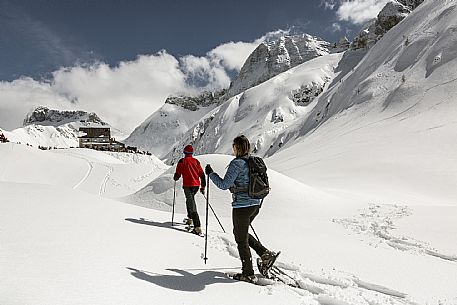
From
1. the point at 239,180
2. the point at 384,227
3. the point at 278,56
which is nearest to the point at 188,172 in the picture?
the point at 239,180

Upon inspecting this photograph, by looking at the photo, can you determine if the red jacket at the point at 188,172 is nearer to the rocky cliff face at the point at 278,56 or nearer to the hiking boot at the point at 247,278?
the hiking boot at the point at 247,278

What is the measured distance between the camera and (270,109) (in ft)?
339

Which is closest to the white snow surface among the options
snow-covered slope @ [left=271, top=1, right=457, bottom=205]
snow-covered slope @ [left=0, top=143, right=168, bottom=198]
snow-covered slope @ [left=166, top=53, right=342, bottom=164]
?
snow-covered slope @ [left=271, top=1, right=457, bottom=205]

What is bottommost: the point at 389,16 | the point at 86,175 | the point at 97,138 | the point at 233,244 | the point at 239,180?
the point at 233,244

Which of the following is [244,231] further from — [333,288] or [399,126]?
[399,126]

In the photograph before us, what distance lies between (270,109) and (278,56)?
82.7 meters

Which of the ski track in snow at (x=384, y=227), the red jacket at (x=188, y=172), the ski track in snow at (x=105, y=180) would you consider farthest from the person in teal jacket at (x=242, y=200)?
the ski track in snow at (x=105, y=180)

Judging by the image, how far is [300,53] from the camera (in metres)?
173

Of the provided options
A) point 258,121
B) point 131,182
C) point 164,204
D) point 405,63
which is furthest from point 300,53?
point 164,204

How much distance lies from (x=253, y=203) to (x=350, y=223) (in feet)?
20.3

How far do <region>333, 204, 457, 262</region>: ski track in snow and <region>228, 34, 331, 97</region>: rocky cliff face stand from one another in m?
166

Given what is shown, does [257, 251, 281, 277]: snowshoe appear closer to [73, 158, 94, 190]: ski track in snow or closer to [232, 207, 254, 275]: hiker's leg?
[232, 207, 254, 275]: hiker's leg

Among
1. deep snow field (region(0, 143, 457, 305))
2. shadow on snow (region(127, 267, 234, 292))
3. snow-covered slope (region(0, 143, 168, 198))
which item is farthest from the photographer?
snow-covered slope (region(0, 143, 168, 198))

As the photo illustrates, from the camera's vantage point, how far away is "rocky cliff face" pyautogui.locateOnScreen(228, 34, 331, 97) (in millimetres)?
171750
